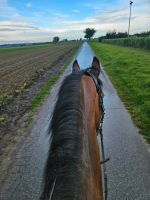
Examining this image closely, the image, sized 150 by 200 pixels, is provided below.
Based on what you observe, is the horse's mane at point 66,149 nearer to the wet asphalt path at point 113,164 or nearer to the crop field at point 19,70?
the wet asphalt path at point 113,164

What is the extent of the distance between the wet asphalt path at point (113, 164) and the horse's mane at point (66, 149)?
807mm

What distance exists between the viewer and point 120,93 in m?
12.3

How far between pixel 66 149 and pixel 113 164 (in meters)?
3.91

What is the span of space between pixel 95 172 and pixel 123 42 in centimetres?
7061

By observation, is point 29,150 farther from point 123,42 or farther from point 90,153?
point 123,42

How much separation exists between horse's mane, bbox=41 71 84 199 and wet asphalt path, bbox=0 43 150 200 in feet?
2.65

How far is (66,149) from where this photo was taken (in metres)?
1.72

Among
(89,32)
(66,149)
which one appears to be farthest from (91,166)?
(89,32)

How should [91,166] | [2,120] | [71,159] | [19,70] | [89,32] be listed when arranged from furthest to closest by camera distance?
[89,32] < [19,70] < [2,120] < [91,166] < [71,159]

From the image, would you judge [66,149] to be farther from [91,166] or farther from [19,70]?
[19,70]

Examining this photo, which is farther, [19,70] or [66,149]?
[19,70]

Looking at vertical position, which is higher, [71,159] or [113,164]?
[71,159]

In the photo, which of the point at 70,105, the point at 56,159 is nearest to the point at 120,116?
the point at 70,105

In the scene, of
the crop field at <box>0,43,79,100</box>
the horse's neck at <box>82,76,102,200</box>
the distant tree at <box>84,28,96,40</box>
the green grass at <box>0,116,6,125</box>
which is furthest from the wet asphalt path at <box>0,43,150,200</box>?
the distant tree at <box>84,28,96,40</box>
